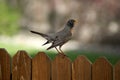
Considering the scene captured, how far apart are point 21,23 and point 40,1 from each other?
0.82m

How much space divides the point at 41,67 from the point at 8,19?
332 inches

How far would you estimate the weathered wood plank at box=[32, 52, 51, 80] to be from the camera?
4434 mm

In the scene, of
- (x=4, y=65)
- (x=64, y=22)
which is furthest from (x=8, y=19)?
(x=4, y=65)

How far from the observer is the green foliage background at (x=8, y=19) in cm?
1275

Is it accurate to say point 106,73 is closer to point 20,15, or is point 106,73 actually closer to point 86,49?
point 86,49

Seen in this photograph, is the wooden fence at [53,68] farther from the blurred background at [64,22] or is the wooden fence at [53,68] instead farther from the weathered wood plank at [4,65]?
the blurred background at [64,22]

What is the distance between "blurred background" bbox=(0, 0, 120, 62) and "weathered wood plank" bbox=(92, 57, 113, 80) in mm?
6607

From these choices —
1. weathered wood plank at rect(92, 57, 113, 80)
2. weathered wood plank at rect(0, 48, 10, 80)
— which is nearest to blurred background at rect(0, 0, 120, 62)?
weathered wood plank at rect(0, 48, 10, 80)

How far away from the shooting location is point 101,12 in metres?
12.2

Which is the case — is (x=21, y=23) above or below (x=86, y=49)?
above

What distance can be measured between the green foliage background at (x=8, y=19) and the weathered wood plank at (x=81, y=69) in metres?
8.57

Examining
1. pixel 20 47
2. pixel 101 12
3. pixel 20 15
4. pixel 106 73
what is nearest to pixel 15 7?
pixel 20 15

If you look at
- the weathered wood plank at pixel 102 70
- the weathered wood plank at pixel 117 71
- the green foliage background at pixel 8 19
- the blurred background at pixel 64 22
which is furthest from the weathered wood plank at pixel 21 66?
the green foliage background at pixel 8 19

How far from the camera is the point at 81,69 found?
169 inches
